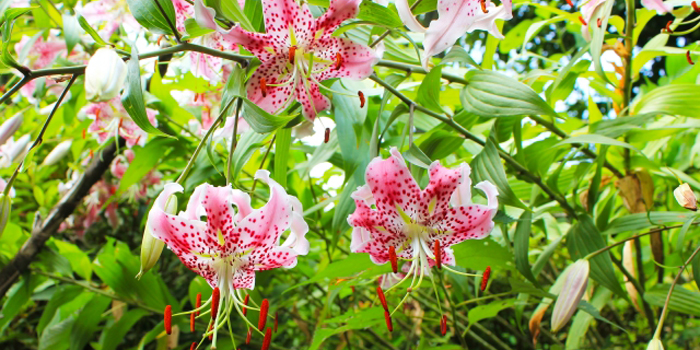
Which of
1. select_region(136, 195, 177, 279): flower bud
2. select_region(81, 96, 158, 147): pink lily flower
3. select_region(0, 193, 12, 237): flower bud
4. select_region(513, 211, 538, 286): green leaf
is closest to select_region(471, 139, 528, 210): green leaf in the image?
select_region(513, 211, 538, 286): green leaf

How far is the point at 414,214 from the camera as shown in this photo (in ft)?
1.93

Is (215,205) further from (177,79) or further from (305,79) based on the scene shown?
(177,79)

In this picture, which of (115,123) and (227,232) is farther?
(115,123)

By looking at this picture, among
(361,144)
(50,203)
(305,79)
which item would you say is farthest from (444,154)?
(50,203)

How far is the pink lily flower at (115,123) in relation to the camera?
1.00 m

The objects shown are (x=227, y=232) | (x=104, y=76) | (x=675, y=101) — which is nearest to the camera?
(x=104, y=76)

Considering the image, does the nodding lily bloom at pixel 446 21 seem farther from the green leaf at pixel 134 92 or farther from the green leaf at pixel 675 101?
the green leaf at pixel 675 101

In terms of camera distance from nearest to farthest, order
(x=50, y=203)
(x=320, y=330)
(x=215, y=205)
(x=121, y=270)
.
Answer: (x=215, y=205) → (x=320, y=330) → (x=121, y=270) → (x=50, y=203)

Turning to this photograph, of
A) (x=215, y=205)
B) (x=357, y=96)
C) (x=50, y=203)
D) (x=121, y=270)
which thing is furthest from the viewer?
(x=50, y=203)

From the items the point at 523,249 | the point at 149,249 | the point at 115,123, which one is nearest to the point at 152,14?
the point at 149,249

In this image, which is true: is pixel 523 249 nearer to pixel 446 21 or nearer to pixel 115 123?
pixel 446 21

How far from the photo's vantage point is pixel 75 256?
104 cm

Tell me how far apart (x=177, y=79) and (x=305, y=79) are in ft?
1.95

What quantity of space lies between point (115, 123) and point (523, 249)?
82 cm
